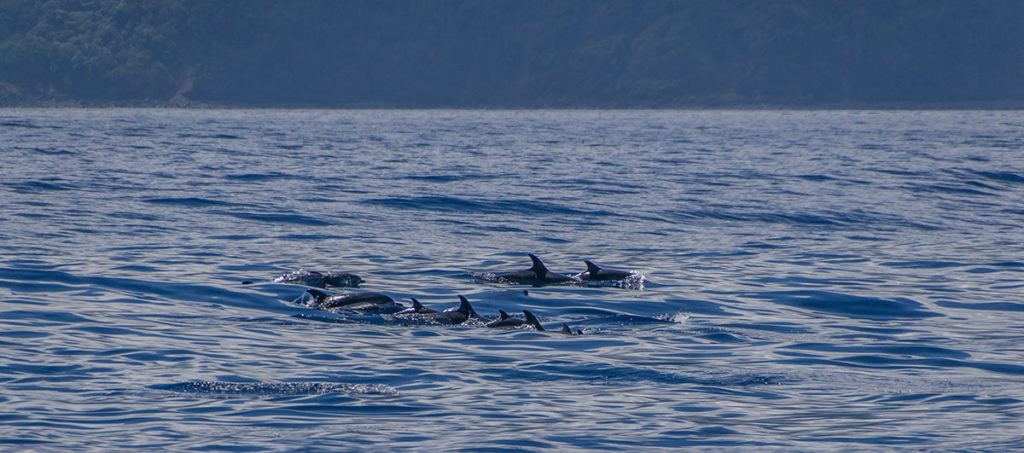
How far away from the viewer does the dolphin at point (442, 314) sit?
14.3 m

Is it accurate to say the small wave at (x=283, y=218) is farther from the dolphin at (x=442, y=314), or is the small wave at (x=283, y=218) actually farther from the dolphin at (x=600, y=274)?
the dolphin at (x=442, y=314)

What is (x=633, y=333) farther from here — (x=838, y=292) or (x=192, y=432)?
(x=192, y=432)

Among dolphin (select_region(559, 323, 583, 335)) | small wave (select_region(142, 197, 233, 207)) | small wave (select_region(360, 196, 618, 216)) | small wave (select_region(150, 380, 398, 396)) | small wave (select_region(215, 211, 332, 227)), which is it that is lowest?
small wave (select_region(150, 380, 398, 396))

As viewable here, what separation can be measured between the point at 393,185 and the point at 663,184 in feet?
26.0

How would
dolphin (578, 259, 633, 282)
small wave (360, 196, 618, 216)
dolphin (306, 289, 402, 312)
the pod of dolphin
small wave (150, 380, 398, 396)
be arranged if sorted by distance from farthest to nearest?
small wave (360, 196, 618, 216)
dolphin (578, 259, 633, 282)
dolphin (306, 289, 402, 312)
the pod of dolphin
small wave (150, 380, 398, 396)

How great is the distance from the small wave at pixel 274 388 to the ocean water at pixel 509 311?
4 centimetres

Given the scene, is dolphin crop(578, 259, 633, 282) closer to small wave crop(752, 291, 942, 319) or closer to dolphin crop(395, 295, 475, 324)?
small wave crop(752, 291, 942, 319)

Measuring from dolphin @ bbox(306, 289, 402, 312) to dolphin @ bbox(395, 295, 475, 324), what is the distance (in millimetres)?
443

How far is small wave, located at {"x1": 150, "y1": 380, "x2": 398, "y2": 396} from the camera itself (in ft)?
34.7

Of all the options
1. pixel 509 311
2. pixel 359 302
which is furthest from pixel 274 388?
pixel 509 311

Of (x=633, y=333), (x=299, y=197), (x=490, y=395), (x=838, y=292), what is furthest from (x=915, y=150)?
(x=490, y=395)

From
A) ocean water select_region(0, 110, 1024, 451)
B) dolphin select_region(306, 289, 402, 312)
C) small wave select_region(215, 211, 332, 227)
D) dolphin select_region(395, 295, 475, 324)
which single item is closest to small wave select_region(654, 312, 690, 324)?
ocean water select_region(0, 110, 1024, 451)

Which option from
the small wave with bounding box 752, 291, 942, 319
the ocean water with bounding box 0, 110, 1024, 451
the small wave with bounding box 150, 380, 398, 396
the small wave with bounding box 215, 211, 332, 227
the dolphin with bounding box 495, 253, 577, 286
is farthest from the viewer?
the small wave with bounding box 215, 211, 332, 227

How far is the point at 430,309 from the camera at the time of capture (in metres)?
14.7
